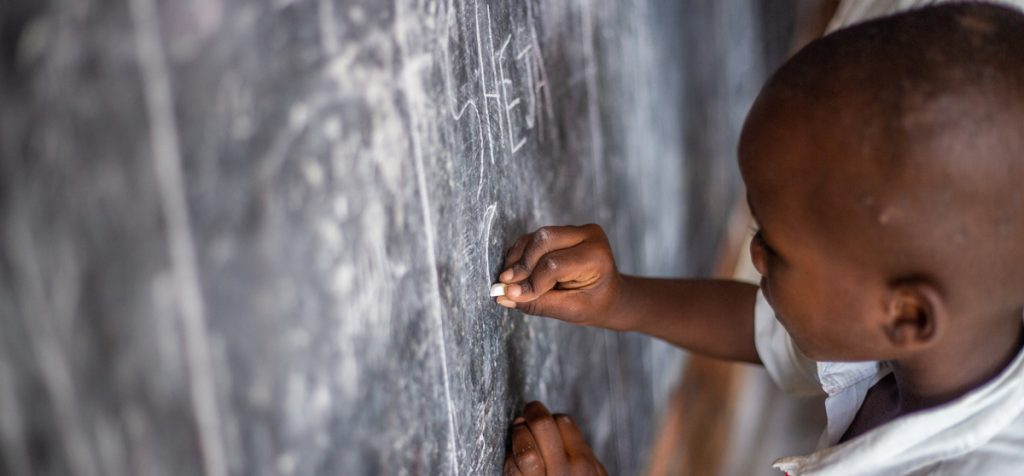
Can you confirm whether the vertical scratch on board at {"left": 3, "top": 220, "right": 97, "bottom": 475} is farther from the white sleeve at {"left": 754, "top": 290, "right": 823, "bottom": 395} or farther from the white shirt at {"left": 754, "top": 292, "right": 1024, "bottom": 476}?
the white sleeve at {"left": 754, "top": 290, "right": 823, "bottom": 395}

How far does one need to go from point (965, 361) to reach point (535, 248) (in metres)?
0.45

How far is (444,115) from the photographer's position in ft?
2.57

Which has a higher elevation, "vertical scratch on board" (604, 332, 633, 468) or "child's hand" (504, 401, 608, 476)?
"child's hand" (504, 401, 608, 476)

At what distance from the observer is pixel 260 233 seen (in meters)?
0.49

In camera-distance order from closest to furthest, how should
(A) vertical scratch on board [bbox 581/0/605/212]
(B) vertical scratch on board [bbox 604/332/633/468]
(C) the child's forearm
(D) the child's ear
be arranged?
(D) the child's ear < (C) the child's forearm < (A) vertical scratch on board [bbox 581/0/605/212] < (B) vertical scratch on board [bbox 604/332/633/468]

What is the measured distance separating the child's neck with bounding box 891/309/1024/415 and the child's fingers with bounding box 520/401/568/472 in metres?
0.38

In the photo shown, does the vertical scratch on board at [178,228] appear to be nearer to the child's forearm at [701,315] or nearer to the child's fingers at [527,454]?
the child's fingers at [527,454]

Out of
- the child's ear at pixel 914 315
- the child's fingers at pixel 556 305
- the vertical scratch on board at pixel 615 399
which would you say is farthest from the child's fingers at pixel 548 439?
the vertical scratch on board at pixel 615 399

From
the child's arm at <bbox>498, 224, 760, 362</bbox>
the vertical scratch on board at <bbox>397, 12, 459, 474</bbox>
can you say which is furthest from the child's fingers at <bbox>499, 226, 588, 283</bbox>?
the vertical scratch on board at <bbox>397, 12, 459, 474</bbox>

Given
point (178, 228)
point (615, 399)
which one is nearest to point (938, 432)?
point (615, 399)

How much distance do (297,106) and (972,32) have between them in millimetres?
587

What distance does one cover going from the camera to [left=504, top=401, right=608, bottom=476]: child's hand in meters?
0.99

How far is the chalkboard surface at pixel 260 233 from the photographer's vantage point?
38cm

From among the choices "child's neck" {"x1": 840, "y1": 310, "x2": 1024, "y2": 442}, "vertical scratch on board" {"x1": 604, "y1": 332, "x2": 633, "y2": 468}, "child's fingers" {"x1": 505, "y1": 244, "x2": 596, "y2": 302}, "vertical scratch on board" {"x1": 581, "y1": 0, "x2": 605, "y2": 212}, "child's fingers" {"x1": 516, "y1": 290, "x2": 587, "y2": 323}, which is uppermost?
"vertical scratch on board" {"x1": 581, "y1": 0, "x2": 605, "y2": 212}
